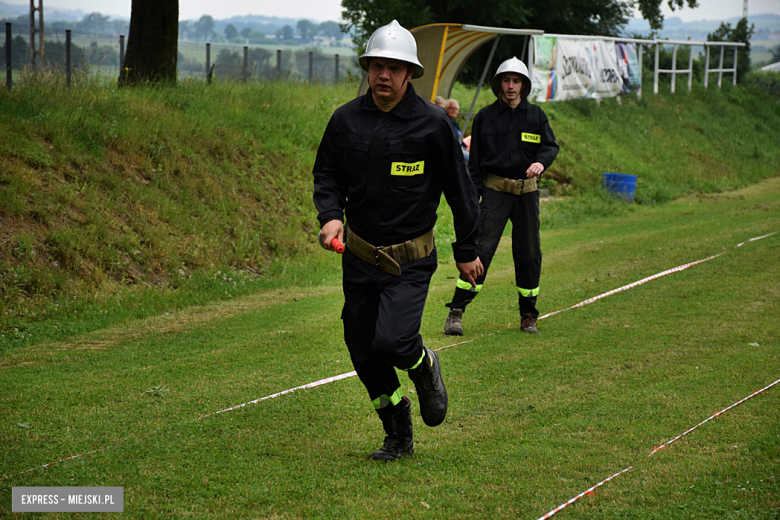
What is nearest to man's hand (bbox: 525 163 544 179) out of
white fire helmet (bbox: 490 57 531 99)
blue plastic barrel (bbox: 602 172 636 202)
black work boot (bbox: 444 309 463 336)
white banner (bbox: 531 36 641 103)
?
white fire helmet (bbox: 490 57 531 99)

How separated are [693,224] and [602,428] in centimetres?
1130

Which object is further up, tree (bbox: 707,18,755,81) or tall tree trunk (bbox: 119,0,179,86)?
tree (bbox: 707,18,755,81)

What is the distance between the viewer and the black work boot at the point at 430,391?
410 centimetres

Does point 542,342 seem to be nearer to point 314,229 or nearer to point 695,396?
point 695,396

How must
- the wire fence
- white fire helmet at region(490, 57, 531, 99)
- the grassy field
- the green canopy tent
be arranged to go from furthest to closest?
the green canopy tent, the wire fence, white fire helmet at region(490, 57, 531, 99), the grassy field

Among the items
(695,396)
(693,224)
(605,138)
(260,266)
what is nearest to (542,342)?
(695,396)

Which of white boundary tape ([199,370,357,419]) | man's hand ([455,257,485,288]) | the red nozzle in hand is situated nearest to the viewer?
the red nozzle in hand

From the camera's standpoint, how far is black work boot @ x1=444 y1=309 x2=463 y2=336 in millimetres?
7148

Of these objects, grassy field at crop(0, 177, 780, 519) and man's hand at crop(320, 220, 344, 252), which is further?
man's hand at crop(320, 220, 344, 252)

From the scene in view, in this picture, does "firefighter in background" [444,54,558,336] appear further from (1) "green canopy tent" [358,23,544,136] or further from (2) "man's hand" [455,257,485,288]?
(1) "green canopy tent" [358,23,544,136]

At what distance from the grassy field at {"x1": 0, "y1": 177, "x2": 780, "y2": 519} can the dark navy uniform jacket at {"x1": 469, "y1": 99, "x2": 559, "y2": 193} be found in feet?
5.23

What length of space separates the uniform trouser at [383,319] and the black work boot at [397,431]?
54 mm

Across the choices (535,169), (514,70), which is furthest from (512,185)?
(514,70)

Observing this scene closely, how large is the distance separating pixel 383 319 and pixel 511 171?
361 cm
